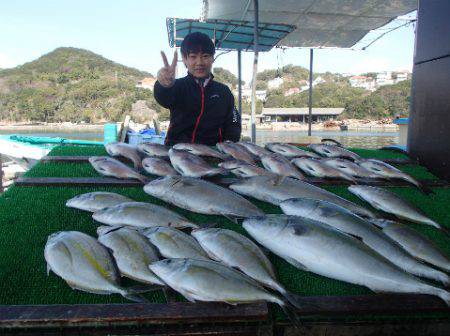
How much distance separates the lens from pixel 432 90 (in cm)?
375

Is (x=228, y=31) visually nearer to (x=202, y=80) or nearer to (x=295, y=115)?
(x=202, y=80)

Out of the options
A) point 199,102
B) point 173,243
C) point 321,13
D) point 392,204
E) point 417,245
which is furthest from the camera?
point 321,13

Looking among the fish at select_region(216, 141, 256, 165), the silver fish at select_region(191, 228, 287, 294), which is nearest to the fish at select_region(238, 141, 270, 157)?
the fish at select_region(216, 141, 256, 165)

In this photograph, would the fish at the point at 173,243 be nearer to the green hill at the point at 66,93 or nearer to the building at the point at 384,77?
the green hill at the point at 66,93

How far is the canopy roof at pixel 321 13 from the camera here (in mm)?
7688

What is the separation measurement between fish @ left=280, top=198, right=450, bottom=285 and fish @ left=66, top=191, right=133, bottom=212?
1.22 metres

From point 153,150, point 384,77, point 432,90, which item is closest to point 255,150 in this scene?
point 153,150

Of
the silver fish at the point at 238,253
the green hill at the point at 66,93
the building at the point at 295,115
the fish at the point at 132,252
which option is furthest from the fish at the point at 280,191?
the green hill at the point at 66,93

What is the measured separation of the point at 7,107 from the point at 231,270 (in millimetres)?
117781

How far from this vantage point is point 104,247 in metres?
1.81

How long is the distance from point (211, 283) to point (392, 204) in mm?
1747

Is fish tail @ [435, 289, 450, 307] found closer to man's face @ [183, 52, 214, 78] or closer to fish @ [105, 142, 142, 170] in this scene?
fish @ [105, 142, 142, 170]

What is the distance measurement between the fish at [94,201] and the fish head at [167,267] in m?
0.88

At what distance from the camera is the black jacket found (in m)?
4.41
